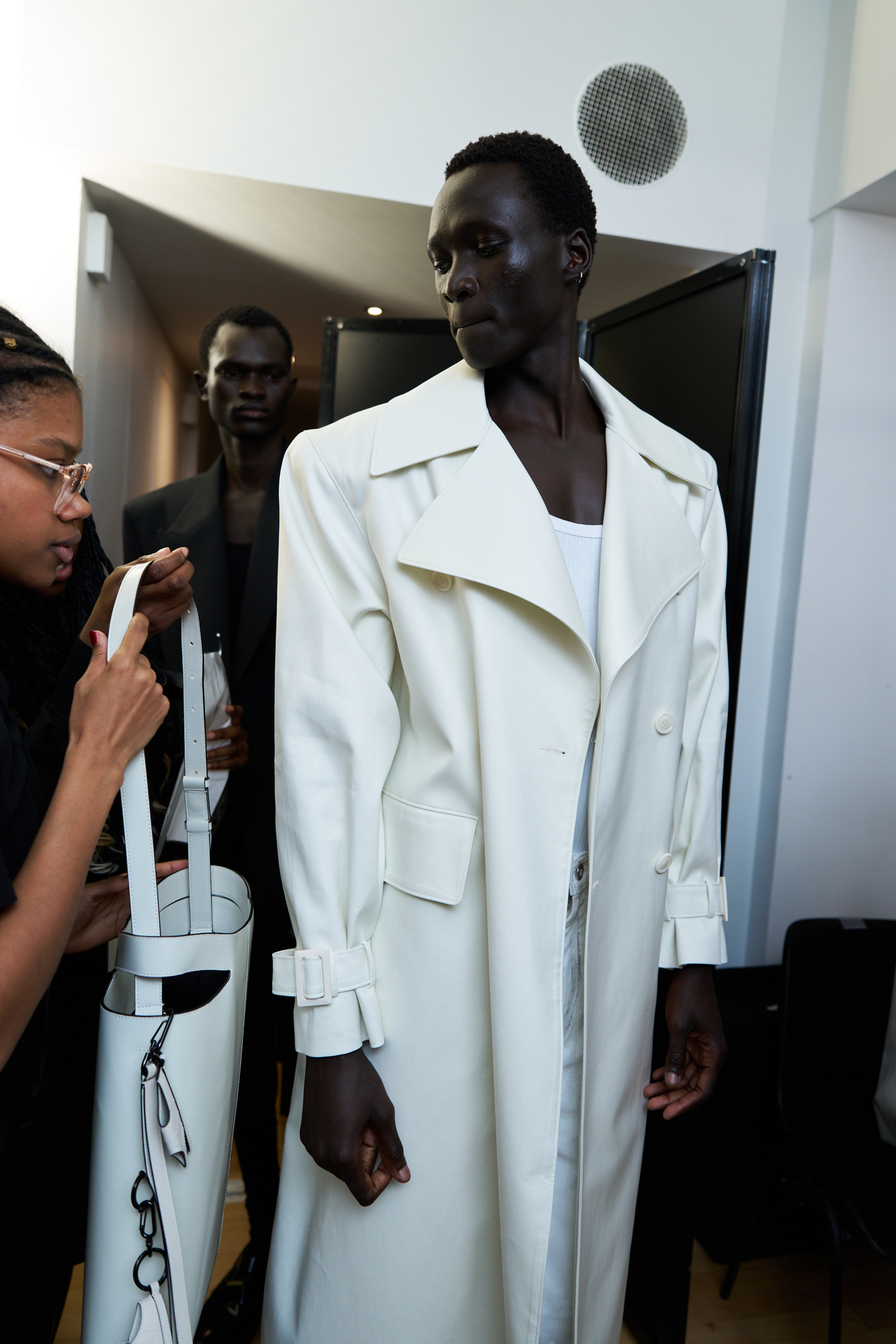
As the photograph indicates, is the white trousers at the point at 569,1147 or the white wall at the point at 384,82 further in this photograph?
the white wall at the point at 384,82

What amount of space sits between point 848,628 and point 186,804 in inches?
83.1

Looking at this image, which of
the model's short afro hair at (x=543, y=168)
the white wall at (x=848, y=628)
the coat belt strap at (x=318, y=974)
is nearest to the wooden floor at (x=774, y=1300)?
the white wall at (x=848, y=628)

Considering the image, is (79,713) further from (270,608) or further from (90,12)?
(90,12)

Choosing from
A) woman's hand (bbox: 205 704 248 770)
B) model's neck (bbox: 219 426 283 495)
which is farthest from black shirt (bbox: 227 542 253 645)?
woman's hand (bbox: 205 704 248 770)

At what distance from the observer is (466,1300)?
109 centimetres

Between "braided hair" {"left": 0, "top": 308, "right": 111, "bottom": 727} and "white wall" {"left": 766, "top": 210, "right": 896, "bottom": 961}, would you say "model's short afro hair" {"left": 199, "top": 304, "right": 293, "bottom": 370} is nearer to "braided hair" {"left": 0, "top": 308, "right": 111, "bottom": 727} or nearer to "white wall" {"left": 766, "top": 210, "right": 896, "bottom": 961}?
"braided hair" {"left": 0, "top": 308, "right": 111, "bottom": 727}

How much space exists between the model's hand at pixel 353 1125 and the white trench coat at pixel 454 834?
28 millimetres

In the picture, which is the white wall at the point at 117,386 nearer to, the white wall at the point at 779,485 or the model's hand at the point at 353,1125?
the white wall at the point at 779,485

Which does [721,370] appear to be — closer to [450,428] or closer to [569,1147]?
[450,428]

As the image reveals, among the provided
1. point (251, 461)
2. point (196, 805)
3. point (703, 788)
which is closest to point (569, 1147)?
point (703, 788)

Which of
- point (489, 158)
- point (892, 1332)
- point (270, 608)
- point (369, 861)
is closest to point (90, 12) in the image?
point (270, 608)

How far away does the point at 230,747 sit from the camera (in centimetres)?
155

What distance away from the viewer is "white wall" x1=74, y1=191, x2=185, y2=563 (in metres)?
Answer: 2.69

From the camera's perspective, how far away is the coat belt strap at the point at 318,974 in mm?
1005
